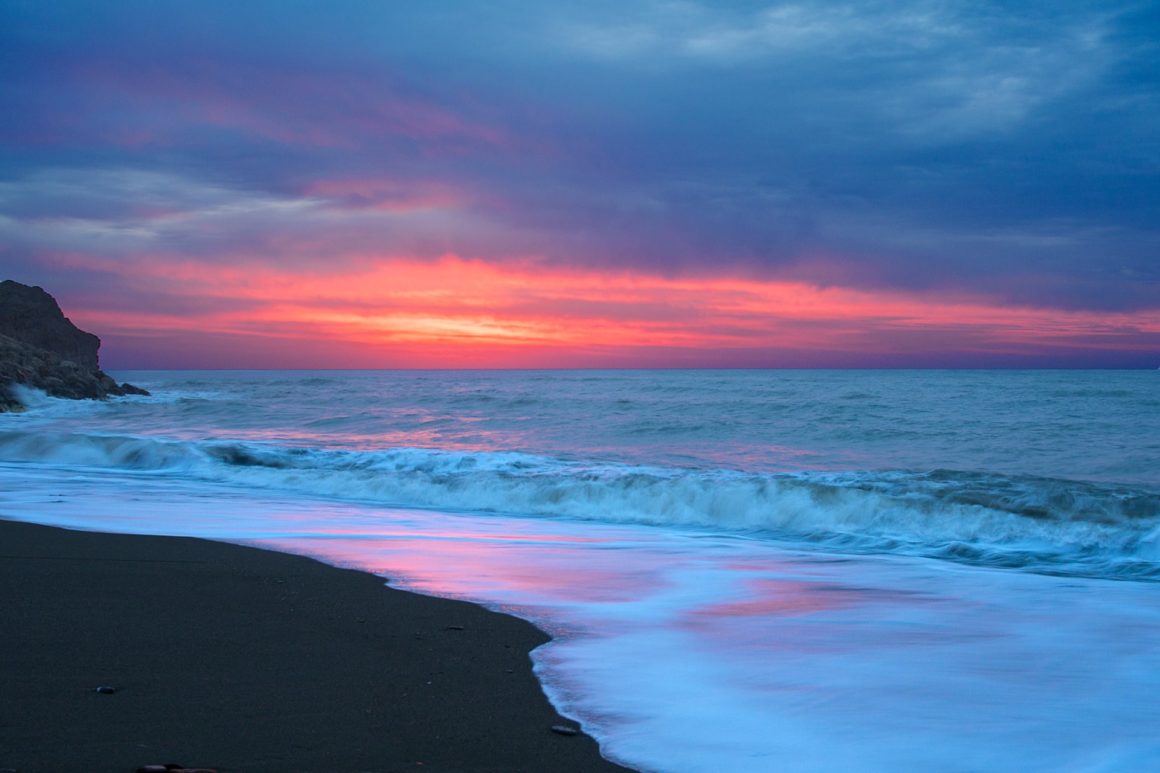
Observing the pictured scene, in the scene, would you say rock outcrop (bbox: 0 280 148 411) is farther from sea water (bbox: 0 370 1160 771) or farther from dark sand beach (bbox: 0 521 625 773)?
dark sand beach (bbox: 0 521 625 773)

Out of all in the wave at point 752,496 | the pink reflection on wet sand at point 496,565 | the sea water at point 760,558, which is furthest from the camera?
the wave at point 752,496

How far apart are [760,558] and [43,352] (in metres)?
45.8

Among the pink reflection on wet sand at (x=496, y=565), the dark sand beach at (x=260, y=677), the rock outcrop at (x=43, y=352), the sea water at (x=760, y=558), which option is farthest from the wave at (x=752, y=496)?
the rock outcrop at (x=43, y=352)

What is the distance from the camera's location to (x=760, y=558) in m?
7.60

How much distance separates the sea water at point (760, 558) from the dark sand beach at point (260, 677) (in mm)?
296

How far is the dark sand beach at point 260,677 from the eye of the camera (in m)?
2.67

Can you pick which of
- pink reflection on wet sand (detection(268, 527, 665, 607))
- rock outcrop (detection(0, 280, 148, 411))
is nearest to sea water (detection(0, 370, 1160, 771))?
pink reflection on wet sand (detection(268, 527, 665, 607))

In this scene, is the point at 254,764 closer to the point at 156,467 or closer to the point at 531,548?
the point at 531,548

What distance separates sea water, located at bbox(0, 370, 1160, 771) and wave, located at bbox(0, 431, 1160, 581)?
53 mm

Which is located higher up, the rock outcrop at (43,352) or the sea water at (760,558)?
the rock outcrop at (43,352)

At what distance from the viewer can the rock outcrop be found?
35.2 metres

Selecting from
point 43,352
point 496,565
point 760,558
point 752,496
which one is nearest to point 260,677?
point 496,565

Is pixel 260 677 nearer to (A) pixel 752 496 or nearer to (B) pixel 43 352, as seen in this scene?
(A) pixel 752 496

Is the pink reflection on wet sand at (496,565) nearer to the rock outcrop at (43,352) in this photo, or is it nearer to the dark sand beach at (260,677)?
the dark sand beach at (260,677)
